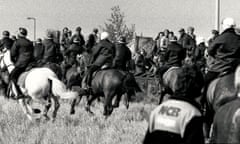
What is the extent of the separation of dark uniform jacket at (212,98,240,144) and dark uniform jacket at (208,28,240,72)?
15.1 feet

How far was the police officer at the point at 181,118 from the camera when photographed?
5707 mm

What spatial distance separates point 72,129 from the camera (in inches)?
459

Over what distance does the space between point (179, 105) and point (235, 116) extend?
702mm

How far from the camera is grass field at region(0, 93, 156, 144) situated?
10023 millimetres

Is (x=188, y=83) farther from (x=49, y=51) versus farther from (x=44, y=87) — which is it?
(x=49, y=51)

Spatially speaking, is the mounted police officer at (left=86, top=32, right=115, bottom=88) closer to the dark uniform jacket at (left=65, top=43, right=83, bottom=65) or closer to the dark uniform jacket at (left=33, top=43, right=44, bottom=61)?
the dark uniform jacket at (left=33, top=43, right=44, bottom=61)

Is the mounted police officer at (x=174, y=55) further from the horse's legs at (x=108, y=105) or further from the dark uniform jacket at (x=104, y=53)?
the horse's legs at (x=108, y=105)

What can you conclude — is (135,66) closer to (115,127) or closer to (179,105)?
(115,127)

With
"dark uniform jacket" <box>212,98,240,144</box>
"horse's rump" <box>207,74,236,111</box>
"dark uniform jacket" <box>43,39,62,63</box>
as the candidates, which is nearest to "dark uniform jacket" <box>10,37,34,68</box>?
"dark uniform jacket" <box>43,39,62,63</box>

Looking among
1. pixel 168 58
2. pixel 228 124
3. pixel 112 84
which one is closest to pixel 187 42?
pixel 168 58

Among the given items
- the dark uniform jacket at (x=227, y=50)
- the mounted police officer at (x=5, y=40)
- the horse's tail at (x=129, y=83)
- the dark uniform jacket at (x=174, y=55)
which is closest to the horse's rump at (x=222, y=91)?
the dark uniform jacket at (x=227, y=50)

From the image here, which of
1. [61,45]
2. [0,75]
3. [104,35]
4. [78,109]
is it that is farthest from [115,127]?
[61,45]

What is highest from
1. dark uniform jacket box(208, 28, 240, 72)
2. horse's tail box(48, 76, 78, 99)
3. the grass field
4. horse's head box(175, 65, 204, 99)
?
dark uniform jacket box(208, 28, 240, 72)

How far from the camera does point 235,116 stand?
209 inches
